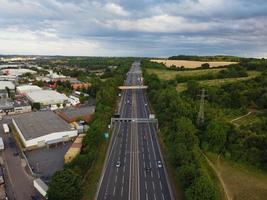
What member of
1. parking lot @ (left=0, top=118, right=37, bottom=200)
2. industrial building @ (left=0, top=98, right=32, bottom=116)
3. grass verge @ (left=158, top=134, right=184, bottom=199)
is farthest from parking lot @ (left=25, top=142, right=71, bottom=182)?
industrial building @ (left=0, top=98, right=32, bottom=116)

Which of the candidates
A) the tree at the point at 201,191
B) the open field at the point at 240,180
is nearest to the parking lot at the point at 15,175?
the tree at the point at 201,191

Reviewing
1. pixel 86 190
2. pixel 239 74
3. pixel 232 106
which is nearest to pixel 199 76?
pixel 239 74

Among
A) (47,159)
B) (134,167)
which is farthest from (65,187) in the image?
(47,159)

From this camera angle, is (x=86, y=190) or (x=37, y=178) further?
A: (x=37, y=178)

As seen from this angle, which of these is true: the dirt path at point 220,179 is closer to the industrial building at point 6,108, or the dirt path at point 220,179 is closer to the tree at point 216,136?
the tree at point 216,136

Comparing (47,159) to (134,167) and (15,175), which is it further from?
(134,167)

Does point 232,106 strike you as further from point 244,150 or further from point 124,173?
point 124,173
